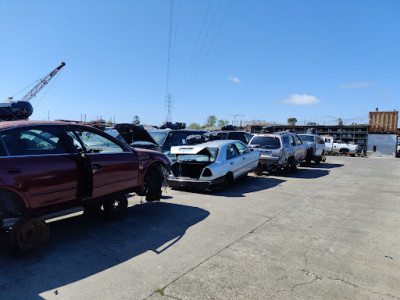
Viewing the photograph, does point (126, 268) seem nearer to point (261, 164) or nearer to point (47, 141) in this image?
point (47, 141)

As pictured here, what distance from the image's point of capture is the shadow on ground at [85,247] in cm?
323

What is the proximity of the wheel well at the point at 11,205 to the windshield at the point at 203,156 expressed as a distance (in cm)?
512

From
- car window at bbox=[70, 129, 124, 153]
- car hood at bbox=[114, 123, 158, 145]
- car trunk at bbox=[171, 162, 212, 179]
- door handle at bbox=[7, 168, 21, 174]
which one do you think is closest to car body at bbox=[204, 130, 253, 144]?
car hood at bbox=[114, 123, 158, 145]

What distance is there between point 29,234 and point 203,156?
17.8ft

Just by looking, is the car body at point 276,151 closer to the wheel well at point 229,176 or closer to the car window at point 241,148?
the car window at point 241,148

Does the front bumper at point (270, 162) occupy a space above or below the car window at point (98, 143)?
below

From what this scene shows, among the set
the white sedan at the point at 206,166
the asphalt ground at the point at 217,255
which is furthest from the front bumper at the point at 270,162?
the asphalt ground at the point at 217,255

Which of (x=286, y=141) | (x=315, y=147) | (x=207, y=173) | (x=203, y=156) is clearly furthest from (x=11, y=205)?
(x=315, y=147)

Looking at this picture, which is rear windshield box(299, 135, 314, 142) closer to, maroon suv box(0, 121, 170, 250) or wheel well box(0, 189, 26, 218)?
maroon suv box(0, 121, 170, 250)

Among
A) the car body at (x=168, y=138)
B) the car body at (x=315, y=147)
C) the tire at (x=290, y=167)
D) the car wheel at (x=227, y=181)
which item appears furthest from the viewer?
the car body at (x=315, y=147)

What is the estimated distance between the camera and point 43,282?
319 cm

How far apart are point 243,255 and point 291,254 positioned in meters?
0.71

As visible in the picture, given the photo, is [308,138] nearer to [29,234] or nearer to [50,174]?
[50,174]

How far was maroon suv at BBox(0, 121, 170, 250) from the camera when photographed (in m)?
3.62
